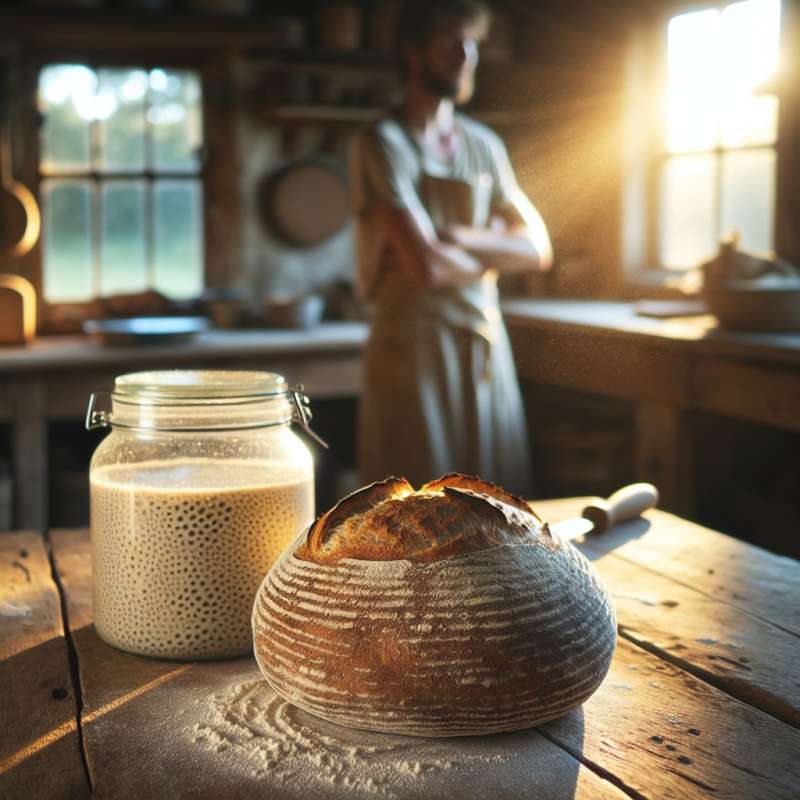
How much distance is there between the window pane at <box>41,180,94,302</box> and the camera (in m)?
4.21

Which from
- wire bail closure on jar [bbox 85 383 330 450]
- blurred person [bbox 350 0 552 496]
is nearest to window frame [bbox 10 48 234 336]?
blurred person [bbox 350 0 552 496]

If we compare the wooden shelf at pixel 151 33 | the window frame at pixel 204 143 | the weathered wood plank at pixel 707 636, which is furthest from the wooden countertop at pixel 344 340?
the weathered wood plank at pixel 707 636

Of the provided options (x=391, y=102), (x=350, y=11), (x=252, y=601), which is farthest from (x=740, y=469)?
(x=252, y=601)

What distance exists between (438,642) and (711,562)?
607 millimetres

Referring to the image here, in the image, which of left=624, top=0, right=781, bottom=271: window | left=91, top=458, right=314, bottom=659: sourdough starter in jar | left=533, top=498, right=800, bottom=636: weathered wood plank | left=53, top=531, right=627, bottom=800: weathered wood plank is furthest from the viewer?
left=624, top=0, right=781, bottom=271: window

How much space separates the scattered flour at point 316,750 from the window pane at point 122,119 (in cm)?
368

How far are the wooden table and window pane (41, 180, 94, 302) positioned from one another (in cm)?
320

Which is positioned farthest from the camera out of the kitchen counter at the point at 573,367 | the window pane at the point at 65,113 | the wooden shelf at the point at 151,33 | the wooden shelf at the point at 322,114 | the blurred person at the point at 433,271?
the wooden shelf at the point at 322,114

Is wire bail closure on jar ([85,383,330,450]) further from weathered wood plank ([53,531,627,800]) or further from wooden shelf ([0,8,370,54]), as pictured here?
wooden shelf ([0,8,370,54])

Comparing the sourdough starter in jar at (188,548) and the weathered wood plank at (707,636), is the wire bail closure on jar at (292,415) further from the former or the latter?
A: the weathered wood plank at (707,636)

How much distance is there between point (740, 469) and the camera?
3.62 meters

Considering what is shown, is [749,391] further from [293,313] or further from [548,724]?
[548,724]

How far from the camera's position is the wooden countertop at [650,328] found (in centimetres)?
276

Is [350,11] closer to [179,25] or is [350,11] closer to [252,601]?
[179,25]
